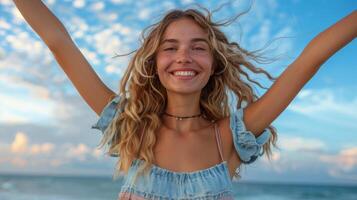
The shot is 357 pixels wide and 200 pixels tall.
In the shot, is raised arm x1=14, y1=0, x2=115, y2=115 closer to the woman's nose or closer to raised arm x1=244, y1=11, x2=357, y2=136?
the woman's nose

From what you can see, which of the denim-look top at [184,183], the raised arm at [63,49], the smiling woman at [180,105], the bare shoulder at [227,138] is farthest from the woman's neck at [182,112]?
the raised arm at [63,49]

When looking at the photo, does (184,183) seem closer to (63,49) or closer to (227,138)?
(227,138)

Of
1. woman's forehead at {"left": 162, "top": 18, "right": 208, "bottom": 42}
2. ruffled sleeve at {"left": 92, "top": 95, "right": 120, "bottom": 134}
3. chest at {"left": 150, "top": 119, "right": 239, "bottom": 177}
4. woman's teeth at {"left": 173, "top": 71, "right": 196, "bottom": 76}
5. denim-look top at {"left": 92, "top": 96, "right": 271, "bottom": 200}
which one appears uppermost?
woman's forehead at {"left": 162, "top": 18, "right": 208, "bottom": 42}

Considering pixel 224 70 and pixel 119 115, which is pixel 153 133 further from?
pixel 224 70

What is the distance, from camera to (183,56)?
97.0 inches

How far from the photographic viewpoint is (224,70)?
2748 mm

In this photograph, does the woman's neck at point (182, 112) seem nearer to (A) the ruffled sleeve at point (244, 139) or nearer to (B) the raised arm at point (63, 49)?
(A) the ruffled sleeve at point (244, 139)

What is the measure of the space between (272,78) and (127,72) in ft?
2.55

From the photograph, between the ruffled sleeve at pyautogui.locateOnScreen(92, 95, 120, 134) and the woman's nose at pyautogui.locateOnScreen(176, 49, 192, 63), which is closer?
the woman's nose at pyautogui.locateOnScreen(176, 49, 192, 63)

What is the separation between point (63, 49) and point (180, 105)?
2.13 feet

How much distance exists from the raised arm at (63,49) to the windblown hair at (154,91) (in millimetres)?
176

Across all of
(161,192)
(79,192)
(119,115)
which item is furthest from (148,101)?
(79,192)

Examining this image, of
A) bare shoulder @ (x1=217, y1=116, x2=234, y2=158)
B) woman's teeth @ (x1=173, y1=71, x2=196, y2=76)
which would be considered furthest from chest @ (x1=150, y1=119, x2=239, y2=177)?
woman's teeth @ (x1=173, y1=71, x2=196, y2=76)

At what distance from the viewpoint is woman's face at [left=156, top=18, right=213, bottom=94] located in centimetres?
249
